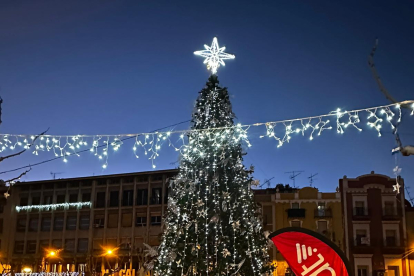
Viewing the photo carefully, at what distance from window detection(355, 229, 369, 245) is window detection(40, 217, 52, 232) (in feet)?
82.8

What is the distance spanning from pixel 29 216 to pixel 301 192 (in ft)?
78.4

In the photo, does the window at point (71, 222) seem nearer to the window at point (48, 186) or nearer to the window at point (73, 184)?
the window at point (73, 184)

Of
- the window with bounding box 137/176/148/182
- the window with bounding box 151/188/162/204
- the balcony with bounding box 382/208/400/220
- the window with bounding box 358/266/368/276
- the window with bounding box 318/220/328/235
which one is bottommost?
the window with bounding box 358/266/368/276

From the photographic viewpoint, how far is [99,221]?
131 ft

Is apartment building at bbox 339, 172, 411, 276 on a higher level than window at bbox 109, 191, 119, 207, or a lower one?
lower

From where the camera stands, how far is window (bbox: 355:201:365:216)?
33.5 meters

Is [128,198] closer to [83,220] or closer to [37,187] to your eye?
[83,220]

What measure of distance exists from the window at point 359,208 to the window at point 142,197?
52.9ft

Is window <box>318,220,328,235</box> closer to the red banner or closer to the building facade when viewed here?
the building facade

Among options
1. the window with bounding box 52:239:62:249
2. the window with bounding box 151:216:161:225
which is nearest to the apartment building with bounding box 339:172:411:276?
the window with bounding box 151:216:161:225

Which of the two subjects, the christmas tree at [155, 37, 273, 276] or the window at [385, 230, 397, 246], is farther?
the window at [385, 230, 397, 246]

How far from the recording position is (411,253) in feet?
105

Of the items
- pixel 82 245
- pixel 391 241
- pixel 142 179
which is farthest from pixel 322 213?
pixel 82 245

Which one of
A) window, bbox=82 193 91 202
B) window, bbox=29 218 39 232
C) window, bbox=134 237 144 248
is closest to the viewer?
window, bbox=134 237 144 248
